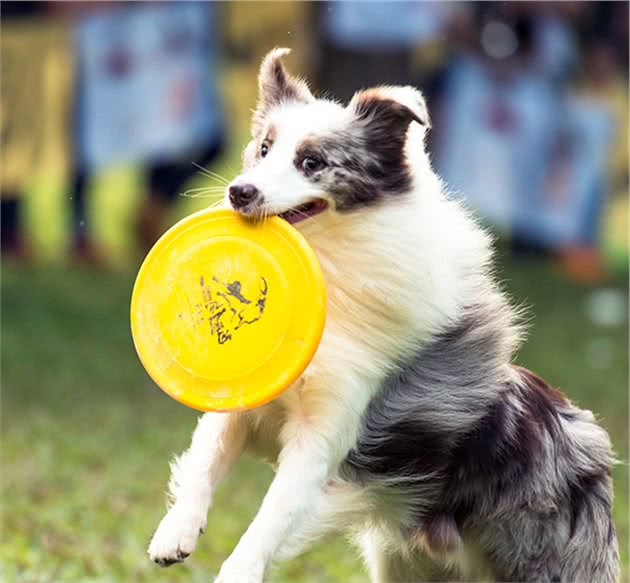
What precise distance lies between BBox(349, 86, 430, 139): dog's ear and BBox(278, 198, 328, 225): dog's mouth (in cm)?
34

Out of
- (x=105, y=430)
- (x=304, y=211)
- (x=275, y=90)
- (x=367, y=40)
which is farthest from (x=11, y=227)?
(x=304, y=211)

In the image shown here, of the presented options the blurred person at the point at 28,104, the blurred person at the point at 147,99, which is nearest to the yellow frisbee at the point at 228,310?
the blurred person at the point at 147,99

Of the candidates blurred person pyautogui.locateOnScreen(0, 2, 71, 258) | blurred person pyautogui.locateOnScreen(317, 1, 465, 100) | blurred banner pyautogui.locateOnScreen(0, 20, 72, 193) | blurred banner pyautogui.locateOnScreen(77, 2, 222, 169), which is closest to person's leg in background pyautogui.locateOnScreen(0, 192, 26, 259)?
blurred person pyautogui.locateOnScreen(0, 2, 71, 258)

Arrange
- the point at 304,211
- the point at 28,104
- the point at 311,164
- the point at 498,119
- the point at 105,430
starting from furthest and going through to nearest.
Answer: the point at 498,119
the point at 28,104
the point at 105,430
the point at 304,211
the point at 311,164

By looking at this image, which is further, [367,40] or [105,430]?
[367,40]

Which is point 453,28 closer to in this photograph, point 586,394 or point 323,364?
point 586,394

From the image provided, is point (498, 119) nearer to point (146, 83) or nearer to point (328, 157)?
point (146, 83)

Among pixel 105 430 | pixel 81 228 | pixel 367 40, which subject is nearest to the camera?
pixel 105 430

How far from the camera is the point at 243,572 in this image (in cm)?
429

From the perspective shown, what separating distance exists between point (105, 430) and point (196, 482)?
14.3 ft

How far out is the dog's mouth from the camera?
4477 millimetres

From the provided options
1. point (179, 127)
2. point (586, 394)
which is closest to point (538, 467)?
point (586, 394)

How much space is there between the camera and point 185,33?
49.9 ft

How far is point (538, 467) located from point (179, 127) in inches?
440
